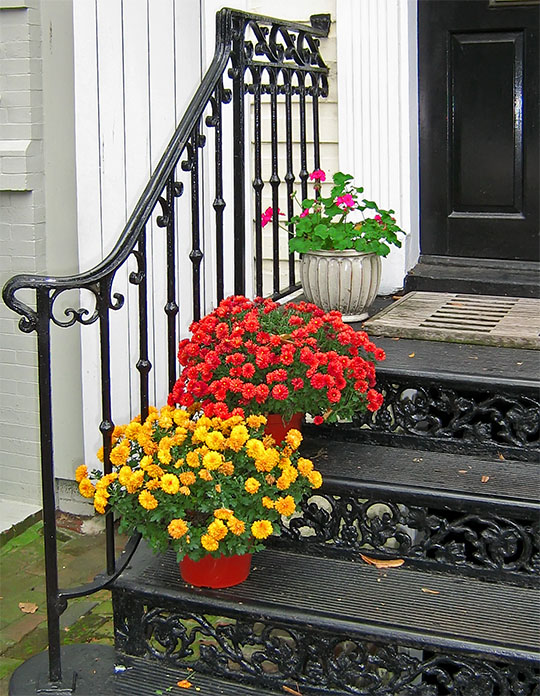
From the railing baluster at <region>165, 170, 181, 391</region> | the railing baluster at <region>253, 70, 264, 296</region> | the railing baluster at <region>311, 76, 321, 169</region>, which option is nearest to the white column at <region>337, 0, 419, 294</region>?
the railing baluster at <region>311, 76, 321, 169</region>

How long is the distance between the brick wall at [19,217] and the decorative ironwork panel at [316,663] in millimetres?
1602

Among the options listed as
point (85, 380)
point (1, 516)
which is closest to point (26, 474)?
point (1, 516)

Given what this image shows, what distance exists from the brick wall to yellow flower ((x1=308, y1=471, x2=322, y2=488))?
180 cm

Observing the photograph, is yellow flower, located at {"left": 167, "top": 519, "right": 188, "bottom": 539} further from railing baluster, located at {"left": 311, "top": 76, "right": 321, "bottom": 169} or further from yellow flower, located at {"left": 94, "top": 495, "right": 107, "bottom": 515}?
railing baluster, located at {"left": 311, "top": 76, "right": 321, "bottom": 169}

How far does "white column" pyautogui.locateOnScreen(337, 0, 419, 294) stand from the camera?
3.52 m

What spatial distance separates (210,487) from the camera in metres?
2.42

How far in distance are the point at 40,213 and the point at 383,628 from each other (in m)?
2.28

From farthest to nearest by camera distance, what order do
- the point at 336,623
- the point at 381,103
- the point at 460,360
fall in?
the point at 381,103 → the point at 460,360 → the point at 336,623

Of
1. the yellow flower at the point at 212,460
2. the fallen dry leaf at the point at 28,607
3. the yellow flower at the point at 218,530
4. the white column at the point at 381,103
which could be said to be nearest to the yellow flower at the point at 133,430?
the yellow flower at the point at 212,460

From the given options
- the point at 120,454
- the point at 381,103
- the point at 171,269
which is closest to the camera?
the point at 120,454

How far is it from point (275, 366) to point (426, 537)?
2.00 feet

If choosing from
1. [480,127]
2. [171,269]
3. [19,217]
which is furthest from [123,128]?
[480,127]

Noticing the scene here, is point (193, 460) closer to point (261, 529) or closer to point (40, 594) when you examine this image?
point (261, 529)

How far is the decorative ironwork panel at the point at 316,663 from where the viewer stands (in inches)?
90.0
